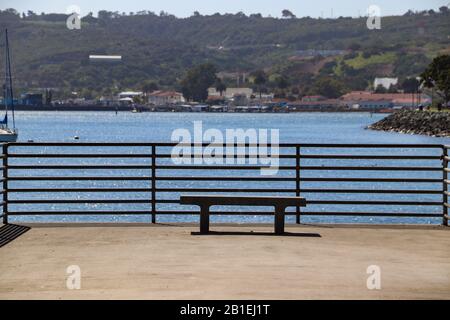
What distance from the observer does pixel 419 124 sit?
137 metres

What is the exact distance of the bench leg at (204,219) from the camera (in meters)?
15.1

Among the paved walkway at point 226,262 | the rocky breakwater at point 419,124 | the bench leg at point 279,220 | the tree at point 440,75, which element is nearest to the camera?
the paved walkway at point 226,262

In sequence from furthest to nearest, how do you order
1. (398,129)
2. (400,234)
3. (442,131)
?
(398,129), (442,131), (400,234)

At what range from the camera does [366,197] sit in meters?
51.3

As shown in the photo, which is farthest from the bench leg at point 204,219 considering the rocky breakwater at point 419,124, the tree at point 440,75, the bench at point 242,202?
the tree at point 440,75

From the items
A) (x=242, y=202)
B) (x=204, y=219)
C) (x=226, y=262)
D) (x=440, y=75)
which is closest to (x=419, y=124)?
(x=440, y=75)

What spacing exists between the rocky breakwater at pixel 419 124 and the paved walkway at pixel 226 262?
109 meters

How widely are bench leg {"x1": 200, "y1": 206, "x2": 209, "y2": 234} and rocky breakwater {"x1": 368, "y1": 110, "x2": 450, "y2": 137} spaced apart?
109136mm

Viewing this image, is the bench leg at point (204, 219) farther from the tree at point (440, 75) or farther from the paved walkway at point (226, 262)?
the tree at point (440, 75)

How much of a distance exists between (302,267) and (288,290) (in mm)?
1528

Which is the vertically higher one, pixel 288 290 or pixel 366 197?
pixel 288 290
